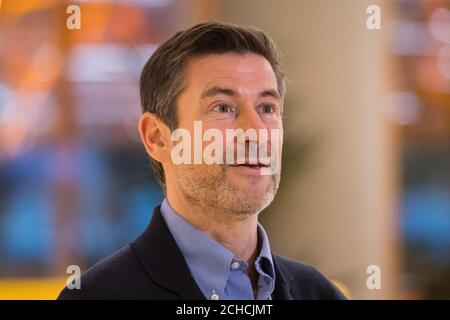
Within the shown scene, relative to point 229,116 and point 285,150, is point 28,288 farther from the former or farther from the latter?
point 229,116

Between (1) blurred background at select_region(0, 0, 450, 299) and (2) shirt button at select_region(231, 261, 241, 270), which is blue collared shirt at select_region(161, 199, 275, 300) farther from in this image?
(1) blurred background at select_region(0, 0, 450, 299)

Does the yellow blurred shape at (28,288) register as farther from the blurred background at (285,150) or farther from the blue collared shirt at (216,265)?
the blue collared shirt at (216,265)

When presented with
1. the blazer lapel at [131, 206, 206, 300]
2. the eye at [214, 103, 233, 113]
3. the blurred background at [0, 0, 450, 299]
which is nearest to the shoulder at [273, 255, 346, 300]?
the blazer lapel at [131, 206, 206, 300]

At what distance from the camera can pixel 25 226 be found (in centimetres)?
204

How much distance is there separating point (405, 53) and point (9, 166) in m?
1.63

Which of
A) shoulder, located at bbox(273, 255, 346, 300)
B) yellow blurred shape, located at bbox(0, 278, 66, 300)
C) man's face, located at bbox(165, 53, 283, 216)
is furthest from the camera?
yellow blurred shape, located at bbox(0, 278, 66, 300)

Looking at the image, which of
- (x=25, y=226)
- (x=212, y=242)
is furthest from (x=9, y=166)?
(x=212, y=242)

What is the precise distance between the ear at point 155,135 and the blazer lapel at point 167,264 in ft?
0.43

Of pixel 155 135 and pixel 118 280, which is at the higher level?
pixel 155 135

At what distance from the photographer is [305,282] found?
1157 millimetres

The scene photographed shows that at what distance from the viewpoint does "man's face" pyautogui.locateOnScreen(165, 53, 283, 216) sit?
101cm

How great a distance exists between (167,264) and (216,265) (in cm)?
7

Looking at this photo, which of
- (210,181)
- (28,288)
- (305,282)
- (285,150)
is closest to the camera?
(210,181)

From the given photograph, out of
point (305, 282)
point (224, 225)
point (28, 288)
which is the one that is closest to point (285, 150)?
point (28, 288)
